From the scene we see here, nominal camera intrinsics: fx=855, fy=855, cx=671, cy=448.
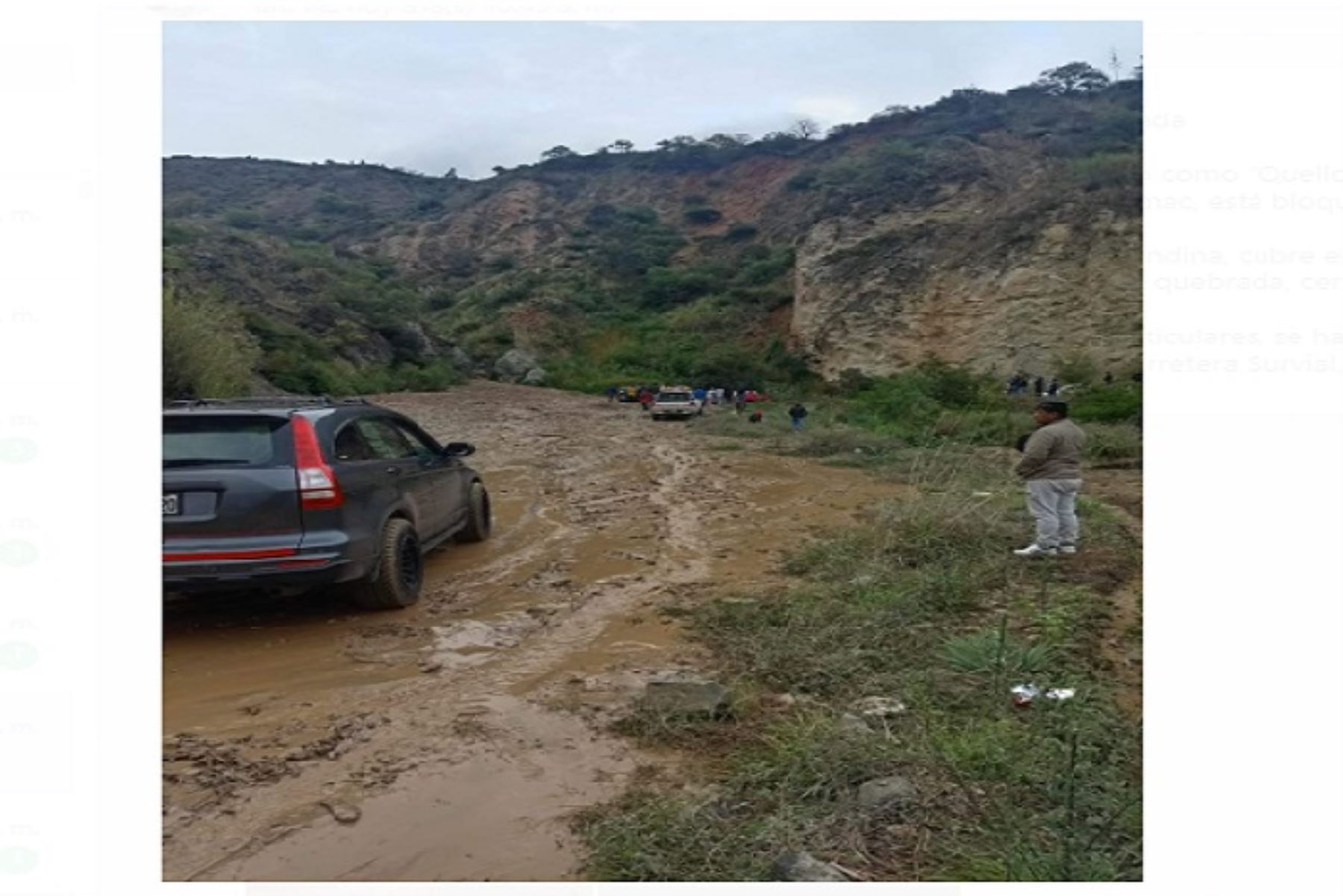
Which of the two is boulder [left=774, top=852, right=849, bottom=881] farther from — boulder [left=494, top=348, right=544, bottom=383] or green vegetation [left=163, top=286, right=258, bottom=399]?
boulder [left=494, top=348, right=544, bottom=383]

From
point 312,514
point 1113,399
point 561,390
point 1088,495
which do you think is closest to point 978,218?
point 1113,399

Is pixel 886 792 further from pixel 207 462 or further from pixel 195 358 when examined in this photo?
pixel 195 358

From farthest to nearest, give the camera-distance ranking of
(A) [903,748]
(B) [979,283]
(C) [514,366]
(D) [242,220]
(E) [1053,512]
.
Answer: (D) [242,220]
(C) [514,366]
(B) [979,283]
(E) [1053,512]
(A) [903,748]

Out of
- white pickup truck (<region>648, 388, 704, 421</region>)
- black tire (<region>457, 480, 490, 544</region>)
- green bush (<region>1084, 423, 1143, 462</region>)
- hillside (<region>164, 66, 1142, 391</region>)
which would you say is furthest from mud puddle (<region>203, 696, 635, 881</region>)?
white pickup truck (<region>648, 388, 704, 421</region>)

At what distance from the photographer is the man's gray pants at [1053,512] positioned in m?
6.13

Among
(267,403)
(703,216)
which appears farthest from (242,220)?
(267,403)

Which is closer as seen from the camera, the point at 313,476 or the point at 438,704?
the point at 438,704

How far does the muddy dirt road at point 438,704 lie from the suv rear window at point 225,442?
0.94 metres

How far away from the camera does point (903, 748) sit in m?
2.94

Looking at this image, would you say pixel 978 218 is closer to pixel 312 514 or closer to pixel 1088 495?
pixel 1088 495

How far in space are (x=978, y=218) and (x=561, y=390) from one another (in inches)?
682

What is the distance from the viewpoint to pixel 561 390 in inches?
1409

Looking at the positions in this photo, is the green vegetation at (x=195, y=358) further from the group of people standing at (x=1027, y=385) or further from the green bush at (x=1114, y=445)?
the group of people standing at (x=1027, y=385)

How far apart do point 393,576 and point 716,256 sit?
1958 inches
